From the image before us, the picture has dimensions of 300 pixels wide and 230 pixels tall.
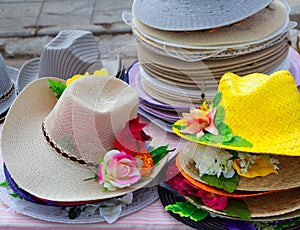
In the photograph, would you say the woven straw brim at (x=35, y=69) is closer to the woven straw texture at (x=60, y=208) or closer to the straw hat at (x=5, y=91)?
the straw hat at (x=5, y=91)

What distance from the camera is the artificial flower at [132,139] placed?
1.21m

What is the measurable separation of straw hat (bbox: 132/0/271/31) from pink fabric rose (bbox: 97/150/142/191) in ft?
1.34

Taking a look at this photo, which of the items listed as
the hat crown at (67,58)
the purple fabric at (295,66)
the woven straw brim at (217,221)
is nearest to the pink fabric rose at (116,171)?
the woven straw brim at (217,221)

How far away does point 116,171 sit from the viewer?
1.16 m

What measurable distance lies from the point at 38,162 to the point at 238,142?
537mm

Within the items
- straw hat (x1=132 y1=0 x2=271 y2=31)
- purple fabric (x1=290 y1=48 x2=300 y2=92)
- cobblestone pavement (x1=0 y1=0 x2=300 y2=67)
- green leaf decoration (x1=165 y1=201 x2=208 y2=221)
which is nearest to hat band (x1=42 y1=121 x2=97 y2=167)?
green leaf decoration (x1=165 y1=201 x2=208 y2=221)

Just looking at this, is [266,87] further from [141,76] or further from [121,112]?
[141,76]

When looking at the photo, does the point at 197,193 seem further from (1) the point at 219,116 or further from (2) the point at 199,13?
(2) the point at 199,13

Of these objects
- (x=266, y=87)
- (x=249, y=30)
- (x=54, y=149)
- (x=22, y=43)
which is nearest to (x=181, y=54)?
(x=249, y=30)

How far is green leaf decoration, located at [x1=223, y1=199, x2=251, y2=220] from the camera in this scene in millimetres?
1090

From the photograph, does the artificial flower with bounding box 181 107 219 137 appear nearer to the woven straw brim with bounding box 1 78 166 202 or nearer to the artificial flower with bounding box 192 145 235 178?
the artificial flower with bounding box 192 145 235 178

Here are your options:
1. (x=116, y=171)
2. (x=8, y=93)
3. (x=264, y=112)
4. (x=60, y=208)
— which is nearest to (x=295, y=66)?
(x=264, y=112)

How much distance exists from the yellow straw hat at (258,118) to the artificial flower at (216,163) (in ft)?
0.14

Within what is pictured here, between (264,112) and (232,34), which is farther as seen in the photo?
(232,34)
